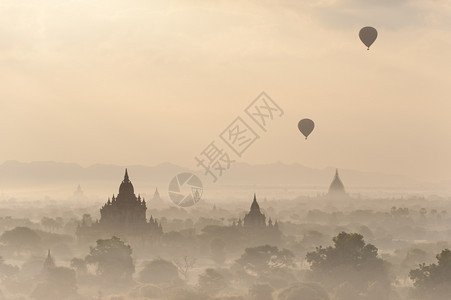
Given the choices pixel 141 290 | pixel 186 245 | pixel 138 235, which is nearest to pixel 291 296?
pixel 141 290

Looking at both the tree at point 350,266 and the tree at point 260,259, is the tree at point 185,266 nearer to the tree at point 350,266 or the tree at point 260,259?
the tree at point 260,259

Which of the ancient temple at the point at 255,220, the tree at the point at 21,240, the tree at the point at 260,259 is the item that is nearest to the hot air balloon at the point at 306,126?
the ancient temple at the point at 255,220

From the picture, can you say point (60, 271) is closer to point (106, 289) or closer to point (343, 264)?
point (106, 289)

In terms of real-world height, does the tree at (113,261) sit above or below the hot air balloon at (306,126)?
below

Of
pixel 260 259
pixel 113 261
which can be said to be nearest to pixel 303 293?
pixel 260 259

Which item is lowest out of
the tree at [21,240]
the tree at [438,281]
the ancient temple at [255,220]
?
the tree at [438,281]
